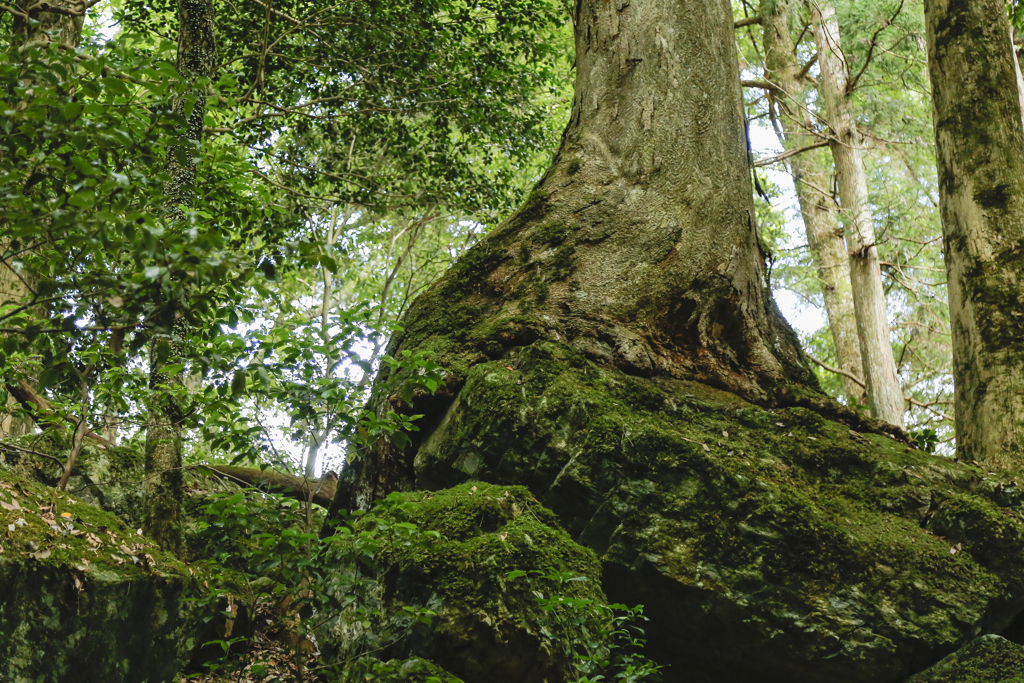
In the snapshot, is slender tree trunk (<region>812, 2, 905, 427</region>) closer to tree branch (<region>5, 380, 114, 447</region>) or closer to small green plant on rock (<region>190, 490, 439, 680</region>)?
small green plant on rock (<region>190, 490, 439, 680</region>)

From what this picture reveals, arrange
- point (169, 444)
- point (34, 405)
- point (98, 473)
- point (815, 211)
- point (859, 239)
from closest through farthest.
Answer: point (34, 405) < point (169, 444) < point (98, 473) < point (859, 239) < point (815, 211)

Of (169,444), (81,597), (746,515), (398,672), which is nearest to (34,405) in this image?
(169,444)

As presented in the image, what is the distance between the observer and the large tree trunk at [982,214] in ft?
14.3

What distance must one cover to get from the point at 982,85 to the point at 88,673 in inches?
259

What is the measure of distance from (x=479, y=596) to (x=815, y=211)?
1179 centimetres

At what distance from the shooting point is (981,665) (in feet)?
9.80

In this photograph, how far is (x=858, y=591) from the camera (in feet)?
10.4

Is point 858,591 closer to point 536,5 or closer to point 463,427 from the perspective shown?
point 463,427

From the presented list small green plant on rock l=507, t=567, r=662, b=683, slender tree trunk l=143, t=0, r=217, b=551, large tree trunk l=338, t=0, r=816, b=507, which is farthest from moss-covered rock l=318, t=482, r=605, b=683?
slender tree trunk l=143, t=0, r=217, b=551

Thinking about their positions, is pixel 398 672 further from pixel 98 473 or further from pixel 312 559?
pixel 98 473

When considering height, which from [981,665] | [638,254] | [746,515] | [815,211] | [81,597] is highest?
[815,211]

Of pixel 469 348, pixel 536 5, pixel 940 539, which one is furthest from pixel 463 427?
pixel 536 5

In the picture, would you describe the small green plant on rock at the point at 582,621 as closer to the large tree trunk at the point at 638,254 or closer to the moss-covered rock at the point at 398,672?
the moss-covered rock at the point at 398,672

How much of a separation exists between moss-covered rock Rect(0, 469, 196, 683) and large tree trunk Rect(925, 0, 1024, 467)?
490 cm
